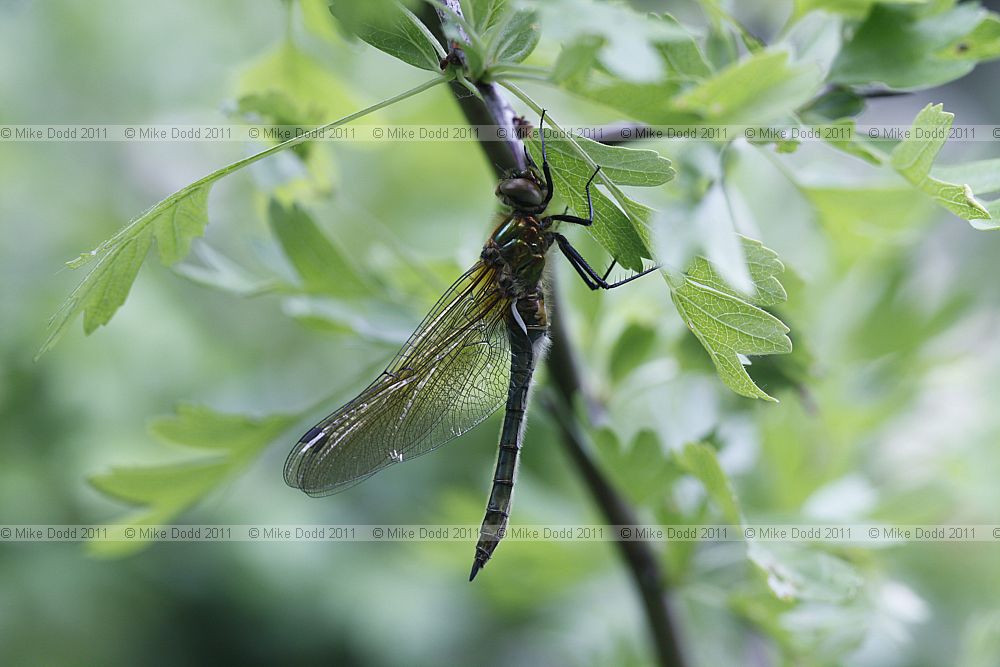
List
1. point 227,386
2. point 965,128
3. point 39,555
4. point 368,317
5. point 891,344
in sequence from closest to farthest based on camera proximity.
Answer: point 368,317, point 965,128, point 891,344, point 39,555, point 227,386

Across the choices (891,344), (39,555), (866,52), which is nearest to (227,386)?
(39,555)

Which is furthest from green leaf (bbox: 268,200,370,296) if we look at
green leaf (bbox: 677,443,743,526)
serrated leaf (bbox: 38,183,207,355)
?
green leaf (bbox: 677,443,743,526)

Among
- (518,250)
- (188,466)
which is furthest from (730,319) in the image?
(188,466)

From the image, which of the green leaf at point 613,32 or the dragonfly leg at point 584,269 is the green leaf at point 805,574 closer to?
the dragonfly leg at point 584,269

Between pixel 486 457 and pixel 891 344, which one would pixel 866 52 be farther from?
pixel 486 457

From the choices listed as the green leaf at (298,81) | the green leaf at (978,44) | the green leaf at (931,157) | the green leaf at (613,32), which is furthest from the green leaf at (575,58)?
the green leaf at (298,81)
